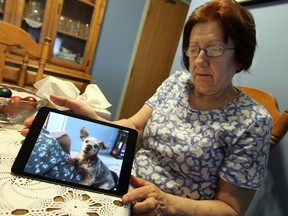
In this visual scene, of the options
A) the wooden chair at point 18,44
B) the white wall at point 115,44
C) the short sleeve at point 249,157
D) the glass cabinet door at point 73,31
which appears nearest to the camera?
the short sleeve at point 249,157

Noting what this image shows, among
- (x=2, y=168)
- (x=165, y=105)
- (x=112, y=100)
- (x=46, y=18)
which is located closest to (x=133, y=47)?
(x=112, y=100)

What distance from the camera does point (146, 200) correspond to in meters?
0.51

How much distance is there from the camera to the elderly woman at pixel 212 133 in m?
0.64

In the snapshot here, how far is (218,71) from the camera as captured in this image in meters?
0.73

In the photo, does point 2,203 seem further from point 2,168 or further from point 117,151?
point 117,151

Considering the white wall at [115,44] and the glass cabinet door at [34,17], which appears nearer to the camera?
the glass cabinet door at [34,17]

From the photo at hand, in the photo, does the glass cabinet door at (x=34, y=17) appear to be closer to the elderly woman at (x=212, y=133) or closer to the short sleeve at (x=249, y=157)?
the elderly woman at (x=212, y=133)

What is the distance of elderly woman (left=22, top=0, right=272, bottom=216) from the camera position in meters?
0.64

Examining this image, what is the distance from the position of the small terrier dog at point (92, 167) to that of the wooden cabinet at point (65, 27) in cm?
156

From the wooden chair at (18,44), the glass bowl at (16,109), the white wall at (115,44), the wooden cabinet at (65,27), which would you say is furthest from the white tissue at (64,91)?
the white wall at (115,44)

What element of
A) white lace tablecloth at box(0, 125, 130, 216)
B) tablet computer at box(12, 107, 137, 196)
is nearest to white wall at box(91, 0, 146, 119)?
tablet computer at box(12, 107, 137, 196)

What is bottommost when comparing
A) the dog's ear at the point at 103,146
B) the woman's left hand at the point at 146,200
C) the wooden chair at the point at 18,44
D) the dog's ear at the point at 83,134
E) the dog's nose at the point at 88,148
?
the woman's left hand at the point at 146,200

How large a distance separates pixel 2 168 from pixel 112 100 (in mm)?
2353

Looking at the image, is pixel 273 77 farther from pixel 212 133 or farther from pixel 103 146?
pixel 103 146
